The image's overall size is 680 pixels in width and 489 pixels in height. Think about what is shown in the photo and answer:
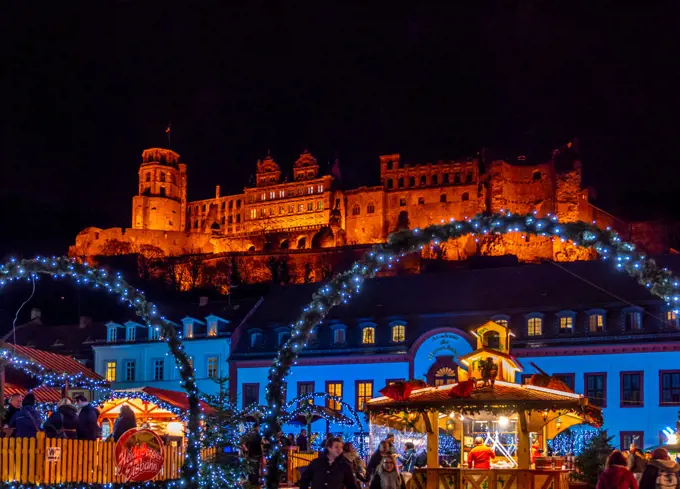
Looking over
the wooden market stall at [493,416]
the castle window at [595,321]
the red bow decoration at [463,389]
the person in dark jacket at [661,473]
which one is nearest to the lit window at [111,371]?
the castle window at [595,321]

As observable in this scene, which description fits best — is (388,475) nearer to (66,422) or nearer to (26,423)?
(66,422)

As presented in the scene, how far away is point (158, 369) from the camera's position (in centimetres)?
5759

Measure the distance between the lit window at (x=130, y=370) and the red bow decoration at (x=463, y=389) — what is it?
4168cm

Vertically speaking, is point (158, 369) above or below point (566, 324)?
below

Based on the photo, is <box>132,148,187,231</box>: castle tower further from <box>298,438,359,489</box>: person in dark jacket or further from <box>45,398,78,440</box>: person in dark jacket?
<box>298,438,359,489</box>: person in dark jacket

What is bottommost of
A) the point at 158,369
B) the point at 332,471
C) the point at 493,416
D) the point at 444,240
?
the point at 332,471

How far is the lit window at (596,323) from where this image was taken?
4603 cm

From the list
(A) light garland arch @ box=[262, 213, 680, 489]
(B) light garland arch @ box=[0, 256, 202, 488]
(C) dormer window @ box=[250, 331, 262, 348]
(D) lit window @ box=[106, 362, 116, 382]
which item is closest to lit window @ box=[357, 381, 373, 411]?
(C) dormer window @ box=[250, 331, 262, 348]

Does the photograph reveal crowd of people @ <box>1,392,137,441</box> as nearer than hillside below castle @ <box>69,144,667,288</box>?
Yes

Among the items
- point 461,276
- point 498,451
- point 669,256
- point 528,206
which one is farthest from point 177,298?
point 498,451

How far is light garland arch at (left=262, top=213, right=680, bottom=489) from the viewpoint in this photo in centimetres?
1700

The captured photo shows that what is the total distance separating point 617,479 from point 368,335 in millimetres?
36469

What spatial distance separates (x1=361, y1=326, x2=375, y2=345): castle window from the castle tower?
371 feet

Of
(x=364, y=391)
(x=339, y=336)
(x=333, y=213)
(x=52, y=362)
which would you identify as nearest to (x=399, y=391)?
(x=52, y=362)
